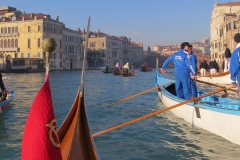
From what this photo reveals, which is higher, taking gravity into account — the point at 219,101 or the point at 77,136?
the point at 77,136

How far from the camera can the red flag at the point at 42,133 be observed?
1585 millimetres

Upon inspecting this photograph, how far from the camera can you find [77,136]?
2.30 m

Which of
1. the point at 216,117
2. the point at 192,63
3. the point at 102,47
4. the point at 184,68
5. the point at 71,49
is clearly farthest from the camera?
the point at 102,47

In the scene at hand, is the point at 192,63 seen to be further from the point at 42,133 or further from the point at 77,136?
the point at 42,133

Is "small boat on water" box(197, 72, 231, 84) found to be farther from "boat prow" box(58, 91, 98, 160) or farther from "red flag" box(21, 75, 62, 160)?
"red flag" box(21, 75, 62, 160)

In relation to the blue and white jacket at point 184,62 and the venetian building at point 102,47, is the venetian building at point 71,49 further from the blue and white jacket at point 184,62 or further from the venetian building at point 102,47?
the blue and white jacket at point 184,62

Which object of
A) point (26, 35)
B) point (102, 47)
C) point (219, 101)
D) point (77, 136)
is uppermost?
point (26, 35)

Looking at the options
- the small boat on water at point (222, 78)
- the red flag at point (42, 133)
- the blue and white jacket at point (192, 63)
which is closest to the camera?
the red flag at point (42, 133)

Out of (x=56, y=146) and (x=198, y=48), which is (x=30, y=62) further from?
(x=198, y=48)

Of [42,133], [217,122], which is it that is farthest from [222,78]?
[42,133]

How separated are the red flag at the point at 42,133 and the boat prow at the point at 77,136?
62 cm

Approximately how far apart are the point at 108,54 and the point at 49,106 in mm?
62527

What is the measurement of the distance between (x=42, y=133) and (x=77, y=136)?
2.40 ft

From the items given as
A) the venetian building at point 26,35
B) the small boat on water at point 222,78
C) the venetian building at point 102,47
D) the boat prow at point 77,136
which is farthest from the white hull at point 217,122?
the venetian building at point 102,47
